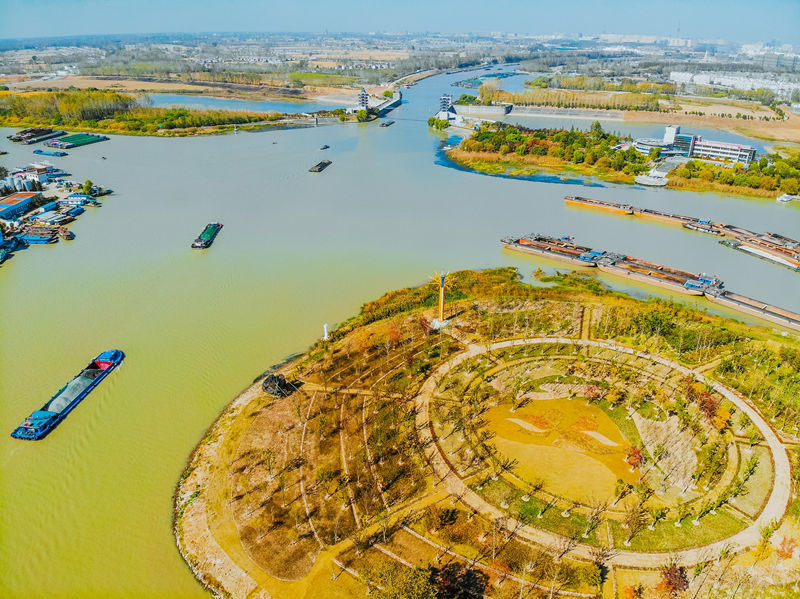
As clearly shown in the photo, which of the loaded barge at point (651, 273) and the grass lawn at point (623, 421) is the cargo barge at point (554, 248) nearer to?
the loaded barge at point (651, 273)

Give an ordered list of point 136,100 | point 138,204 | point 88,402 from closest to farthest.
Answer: point 88,402, point 138,204, point 136,100

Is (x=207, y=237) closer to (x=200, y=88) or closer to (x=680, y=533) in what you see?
(x=680, y=533)

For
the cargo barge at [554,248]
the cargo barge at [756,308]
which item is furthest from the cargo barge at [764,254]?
the cargo barge at [554,248]

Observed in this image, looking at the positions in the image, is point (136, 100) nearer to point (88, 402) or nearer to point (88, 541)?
point (88, 402)

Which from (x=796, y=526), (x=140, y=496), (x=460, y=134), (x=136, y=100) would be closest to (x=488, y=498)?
(x=796, y=526)

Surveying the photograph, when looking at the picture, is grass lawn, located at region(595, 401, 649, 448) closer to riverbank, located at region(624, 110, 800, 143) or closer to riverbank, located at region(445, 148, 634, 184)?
riverbank, located at region(445, 148, 634, 184)

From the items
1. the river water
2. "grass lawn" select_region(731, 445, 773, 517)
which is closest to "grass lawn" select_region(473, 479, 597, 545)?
"grass lawn" select_region(731, 445, 773, 517)
